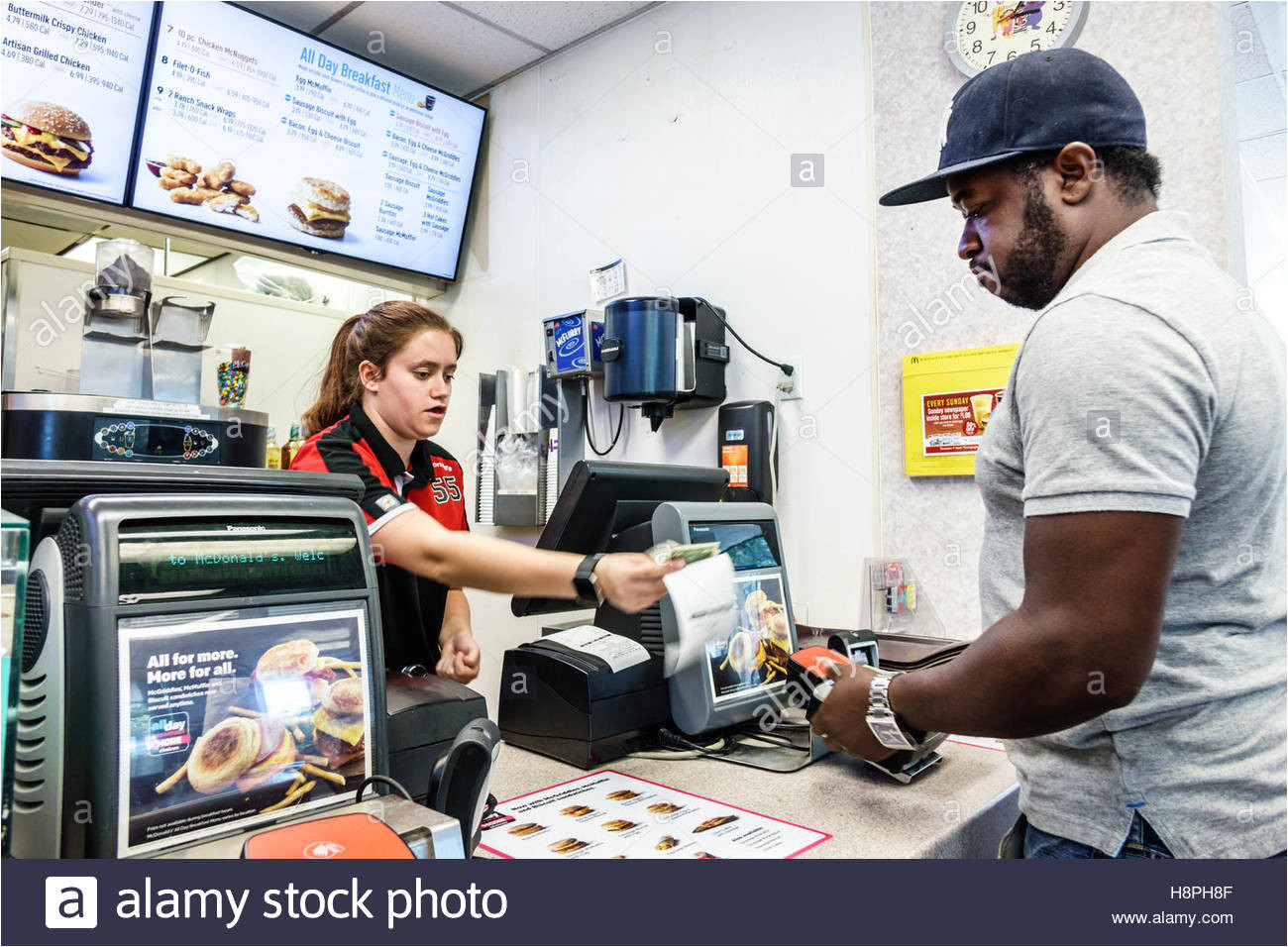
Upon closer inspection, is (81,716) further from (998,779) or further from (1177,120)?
(1177,120)

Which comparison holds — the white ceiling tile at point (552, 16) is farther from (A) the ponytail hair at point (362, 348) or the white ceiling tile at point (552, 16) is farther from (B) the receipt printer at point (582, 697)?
(B) the receipt printer at point (582, 697)

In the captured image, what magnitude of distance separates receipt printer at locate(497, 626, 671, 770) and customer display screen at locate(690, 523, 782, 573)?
0.86ft

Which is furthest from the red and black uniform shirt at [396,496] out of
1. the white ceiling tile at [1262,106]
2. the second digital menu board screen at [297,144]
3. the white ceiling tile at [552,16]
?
the white ceiling tile at [1262,106]

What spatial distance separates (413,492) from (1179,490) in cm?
176

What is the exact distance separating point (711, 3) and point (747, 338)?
→ 3.99ft

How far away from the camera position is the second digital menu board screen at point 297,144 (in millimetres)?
2885

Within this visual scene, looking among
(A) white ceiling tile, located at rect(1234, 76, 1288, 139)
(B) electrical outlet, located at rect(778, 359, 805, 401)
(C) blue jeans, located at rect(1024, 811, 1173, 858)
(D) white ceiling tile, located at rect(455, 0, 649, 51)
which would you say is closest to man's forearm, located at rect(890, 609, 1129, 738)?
(C) blue jeans, located at rect(1024, 811, 1173, 858)

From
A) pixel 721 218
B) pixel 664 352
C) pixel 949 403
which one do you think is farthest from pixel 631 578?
pixel 721 218

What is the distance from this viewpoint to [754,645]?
67.7 inches

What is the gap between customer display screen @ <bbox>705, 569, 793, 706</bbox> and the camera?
1641mm

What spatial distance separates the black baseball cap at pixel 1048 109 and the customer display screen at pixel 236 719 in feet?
3.42

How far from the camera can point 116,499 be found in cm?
84

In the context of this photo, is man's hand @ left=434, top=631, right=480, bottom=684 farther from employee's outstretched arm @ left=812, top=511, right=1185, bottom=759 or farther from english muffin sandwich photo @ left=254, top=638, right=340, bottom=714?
employee's outstretched arm @ left=812, top=511, right=1185, bottom=759

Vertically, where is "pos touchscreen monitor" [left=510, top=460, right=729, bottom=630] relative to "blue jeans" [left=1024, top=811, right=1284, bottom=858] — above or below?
above
